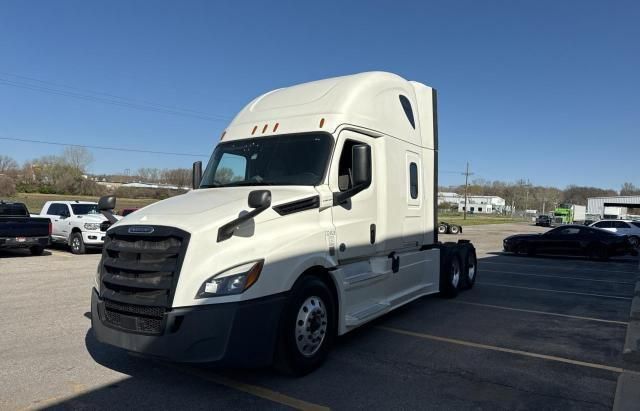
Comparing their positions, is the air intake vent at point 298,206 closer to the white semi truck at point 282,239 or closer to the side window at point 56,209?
the white semi truck at point 282,239

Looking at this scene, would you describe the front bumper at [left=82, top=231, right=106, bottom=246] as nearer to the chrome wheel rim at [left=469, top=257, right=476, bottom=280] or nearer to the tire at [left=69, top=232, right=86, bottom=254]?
the tire at [left=69, top=232, right=86, bottom=254]

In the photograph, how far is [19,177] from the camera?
197 ft

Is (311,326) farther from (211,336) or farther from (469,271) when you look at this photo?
(469,271)

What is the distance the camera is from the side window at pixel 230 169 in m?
5.68

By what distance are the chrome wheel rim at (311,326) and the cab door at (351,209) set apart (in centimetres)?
70

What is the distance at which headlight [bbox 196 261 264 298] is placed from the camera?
13.0 feet

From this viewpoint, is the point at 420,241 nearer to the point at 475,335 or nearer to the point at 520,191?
the point at 475,335

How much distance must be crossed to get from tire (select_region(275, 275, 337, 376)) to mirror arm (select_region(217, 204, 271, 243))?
82 centimetres

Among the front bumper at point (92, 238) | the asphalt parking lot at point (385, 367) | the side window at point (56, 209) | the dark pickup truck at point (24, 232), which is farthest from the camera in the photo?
the side window at point (56, 209)

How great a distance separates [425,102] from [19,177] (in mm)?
65941

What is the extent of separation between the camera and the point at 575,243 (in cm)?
1911

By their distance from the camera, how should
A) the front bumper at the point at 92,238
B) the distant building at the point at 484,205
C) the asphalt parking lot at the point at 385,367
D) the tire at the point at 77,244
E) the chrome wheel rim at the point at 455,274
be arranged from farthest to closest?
1. the distant building at the point at 484,205
2. the tire at the point at 77,244
3. the front bumper at the point at 92,238
4. the chrome wheel rim at the point at 455,274
5. the asphalt parking lot at the point at 385,367

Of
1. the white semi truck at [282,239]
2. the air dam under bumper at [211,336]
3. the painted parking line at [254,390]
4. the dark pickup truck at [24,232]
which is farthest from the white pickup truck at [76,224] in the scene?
the air dam under bumper at [211,336]

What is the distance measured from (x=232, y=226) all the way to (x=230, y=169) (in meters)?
1.76
